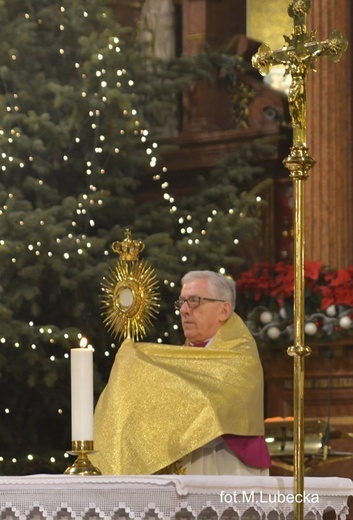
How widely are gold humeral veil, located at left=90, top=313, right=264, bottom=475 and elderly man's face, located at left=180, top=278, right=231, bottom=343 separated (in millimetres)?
308

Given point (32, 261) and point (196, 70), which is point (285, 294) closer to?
point (32, 261)

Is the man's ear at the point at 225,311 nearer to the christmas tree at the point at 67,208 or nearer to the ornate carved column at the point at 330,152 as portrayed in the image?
the christmas tree at the point at 67,208

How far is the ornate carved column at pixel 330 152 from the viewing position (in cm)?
941

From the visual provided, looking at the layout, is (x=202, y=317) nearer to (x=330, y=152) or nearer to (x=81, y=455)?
(x=81, y=455)

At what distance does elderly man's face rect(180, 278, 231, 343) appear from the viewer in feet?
16.6

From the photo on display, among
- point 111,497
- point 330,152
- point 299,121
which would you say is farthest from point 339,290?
point 111,497

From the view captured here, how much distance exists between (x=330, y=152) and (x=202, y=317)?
4.69 m

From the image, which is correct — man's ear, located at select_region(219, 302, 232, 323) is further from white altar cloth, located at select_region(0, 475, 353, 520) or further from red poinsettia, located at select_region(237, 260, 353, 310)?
red poinsettia, located at select_region(237, 260, 353, 310)

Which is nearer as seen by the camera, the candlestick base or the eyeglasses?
the candlestick base

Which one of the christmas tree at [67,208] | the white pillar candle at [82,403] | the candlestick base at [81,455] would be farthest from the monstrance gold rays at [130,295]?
the christmas tree at [67,208]

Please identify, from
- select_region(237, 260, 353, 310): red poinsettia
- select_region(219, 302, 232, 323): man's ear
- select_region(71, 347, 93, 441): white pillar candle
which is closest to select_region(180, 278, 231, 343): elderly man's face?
select_region(219, 302, 232, 323): man's ear

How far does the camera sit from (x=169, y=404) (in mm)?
4500

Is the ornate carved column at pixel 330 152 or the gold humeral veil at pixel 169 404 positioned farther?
the ornate carved column at pixel 330 152

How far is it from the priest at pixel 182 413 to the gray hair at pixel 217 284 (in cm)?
35
